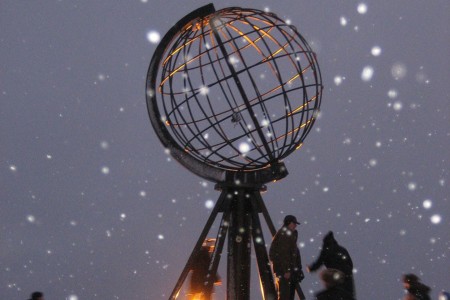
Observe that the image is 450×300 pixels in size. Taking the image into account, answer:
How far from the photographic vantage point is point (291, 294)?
3.78m

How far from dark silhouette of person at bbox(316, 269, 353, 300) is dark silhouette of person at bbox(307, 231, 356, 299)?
88cm

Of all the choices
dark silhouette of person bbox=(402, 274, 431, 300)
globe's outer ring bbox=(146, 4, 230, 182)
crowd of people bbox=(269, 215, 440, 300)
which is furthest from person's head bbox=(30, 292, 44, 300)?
dark silhouette of person bbox=(402, 274, 431, 300)

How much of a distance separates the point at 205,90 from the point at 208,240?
5.55 feet

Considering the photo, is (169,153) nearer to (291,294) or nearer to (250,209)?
(250,209)

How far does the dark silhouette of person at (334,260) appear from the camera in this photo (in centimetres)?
420

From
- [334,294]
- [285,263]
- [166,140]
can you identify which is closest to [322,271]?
[334,294]

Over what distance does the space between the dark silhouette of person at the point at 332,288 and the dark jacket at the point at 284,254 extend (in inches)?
18.9

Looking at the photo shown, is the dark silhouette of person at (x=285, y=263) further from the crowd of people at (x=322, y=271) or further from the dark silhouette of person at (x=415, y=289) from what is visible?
the dark silhouette of person at (x=415, y=289)

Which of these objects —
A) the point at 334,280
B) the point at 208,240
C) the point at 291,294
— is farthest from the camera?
the point at 208,240

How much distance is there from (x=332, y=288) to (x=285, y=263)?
600mm

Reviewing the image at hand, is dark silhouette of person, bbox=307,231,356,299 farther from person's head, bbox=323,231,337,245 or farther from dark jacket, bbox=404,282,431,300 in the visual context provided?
dark jacket, bbox=404,282,431,300

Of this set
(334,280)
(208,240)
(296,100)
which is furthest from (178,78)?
(334,280)

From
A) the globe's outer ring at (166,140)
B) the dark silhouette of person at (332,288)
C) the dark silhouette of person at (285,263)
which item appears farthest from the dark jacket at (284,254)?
the globe's outer ring at (166,140)

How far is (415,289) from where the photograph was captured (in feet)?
13.5
